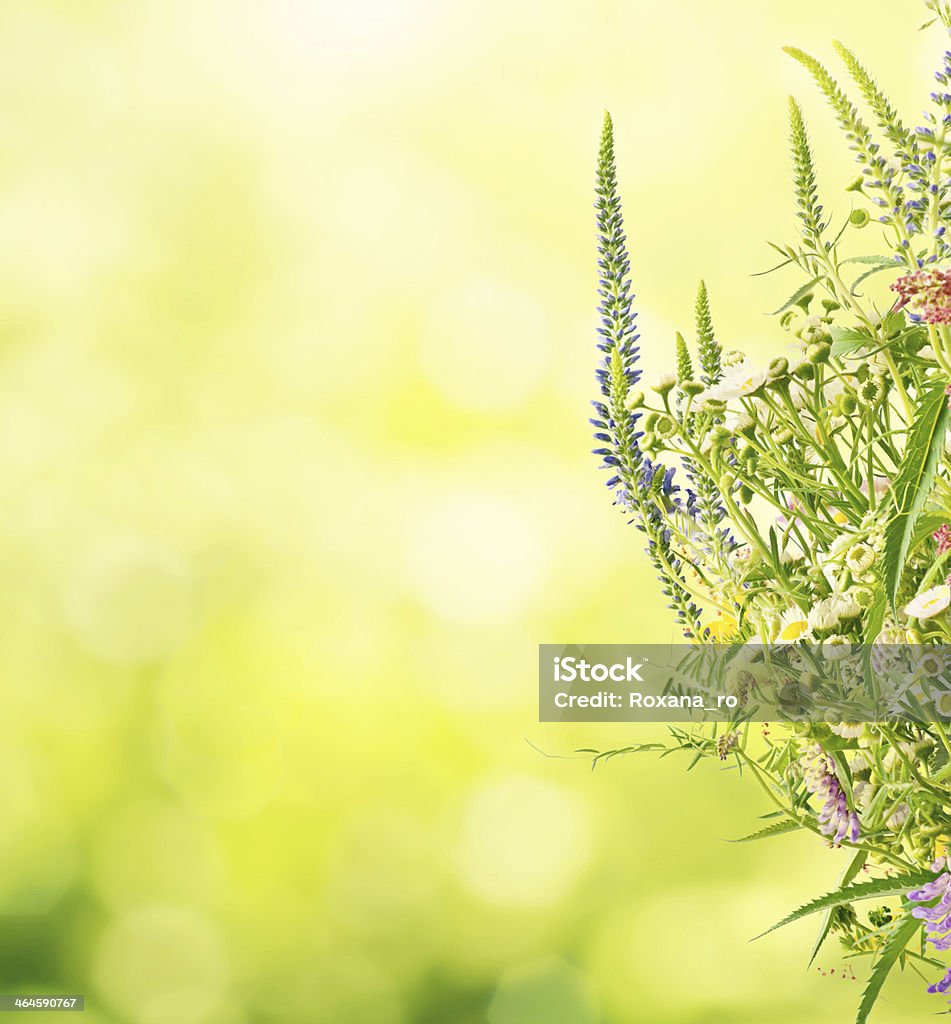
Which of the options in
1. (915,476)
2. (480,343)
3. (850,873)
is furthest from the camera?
(480,343)

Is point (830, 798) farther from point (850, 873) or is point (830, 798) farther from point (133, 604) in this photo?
point (133, 604)

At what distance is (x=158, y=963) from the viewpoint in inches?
45.9

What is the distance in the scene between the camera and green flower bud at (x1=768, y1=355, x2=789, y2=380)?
480 millimetres

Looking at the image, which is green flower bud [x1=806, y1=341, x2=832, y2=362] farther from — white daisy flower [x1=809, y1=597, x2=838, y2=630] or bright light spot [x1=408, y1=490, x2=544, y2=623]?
bright light spot [x1=408, y1=490, x2=544, y2=623]

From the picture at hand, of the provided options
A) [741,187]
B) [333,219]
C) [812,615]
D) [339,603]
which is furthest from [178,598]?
[812,615]

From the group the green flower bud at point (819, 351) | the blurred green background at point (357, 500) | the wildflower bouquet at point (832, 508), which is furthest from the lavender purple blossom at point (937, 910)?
the blurred green background at point (357, 500)

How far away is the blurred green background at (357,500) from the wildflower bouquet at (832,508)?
626 mm

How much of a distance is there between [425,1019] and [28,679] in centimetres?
57

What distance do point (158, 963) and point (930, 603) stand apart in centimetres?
103

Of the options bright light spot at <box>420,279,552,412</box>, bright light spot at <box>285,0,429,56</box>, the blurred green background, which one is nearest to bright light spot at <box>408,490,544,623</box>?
the blurred green background

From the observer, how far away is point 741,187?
1.19 metres

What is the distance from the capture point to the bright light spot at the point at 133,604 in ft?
3.98

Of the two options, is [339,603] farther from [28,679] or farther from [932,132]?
[932,132]

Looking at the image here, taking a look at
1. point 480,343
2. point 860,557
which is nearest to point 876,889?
point 860,557
